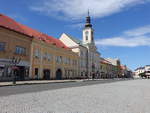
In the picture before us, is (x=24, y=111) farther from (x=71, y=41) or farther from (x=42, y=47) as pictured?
(x=71, y=41)

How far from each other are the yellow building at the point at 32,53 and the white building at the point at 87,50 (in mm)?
7095

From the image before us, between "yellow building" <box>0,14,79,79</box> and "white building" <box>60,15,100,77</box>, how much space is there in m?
7.10

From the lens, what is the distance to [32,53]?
35906 mm

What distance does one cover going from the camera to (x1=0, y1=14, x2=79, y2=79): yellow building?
2964 cm

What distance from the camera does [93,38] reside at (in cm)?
7112

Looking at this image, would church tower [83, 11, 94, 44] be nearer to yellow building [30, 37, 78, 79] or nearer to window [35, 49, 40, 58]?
yellow building [30, 37, 78, 79]

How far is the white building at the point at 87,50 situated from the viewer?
197ft

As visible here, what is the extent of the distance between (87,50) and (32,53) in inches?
1277

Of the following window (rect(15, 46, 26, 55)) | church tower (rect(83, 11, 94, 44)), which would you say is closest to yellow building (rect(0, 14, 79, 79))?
window (rect(15, 46, 26, 55))

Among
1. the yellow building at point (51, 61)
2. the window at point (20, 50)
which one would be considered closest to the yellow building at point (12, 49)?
the window at point (20, 50)

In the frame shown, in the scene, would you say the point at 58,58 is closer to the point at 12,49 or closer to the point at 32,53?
the point at 32,53

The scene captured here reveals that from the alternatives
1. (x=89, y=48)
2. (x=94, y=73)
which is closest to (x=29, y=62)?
(x=89, y=48)

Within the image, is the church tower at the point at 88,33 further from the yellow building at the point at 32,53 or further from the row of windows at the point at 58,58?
the yellow building at the point at 32,53

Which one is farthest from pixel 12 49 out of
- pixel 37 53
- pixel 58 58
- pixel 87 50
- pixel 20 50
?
pixel 87 50
